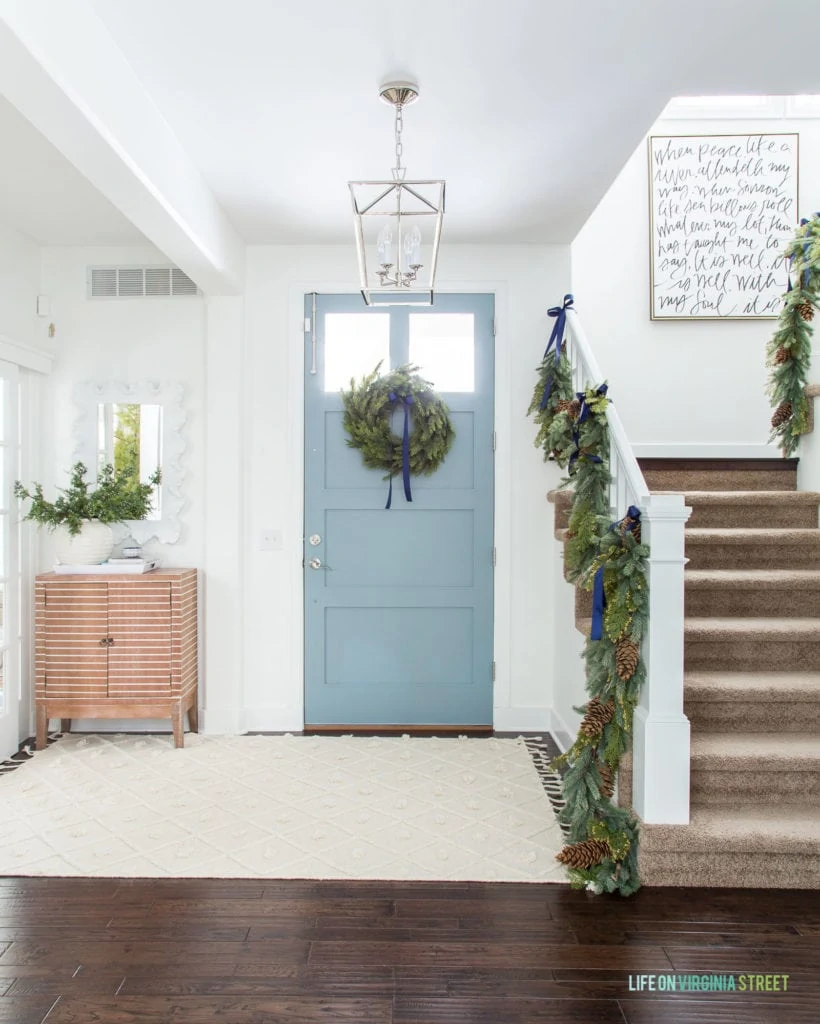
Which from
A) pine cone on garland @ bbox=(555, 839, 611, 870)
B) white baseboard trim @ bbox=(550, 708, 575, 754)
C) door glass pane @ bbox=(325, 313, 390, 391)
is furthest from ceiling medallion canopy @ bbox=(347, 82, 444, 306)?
white baseboard trim @ bbox=(550, 708, 575, 754)

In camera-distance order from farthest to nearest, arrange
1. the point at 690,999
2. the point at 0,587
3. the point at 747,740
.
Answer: the point at 0,587 → the point at 747,740 → the point at 690,999

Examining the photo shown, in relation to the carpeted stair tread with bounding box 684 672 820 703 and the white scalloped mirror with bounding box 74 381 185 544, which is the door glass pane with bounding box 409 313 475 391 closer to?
the white scalloped mirror with bounding box 74 381 185 544

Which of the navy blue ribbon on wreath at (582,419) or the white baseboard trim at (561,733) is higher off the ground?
the navy blue ribbon on wreath at (582,419)

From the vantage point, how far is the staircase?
2.59 m

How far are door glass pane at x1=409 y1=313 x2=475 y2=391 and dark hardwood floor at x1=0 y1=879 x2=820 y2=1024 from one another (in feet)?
8.71

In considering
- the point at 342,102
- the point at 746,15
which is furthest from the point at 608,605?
the point at 342,102

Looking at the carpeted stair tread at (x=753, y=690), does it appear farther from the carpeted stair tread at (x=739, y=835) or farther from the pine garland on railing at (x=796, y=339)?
the pine garland on railing at (x=796, y=339)

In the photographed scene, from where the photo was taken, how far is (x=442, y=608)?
425cm

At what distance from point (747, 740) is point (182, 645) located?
2.69 m

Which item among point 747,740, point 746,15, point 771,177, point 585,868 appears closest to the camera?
point 746,15

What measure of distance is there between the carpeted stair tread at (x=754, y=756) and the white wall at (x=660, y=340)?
2.30 meters

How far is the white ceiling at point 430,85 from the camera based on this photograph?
86.9 inches

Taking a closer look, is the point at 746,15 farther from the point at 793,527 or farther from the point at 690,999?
the point at 690,999

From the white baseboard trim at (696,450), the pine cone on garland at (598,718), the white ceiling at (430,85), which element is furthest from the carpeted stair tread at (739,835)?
the white ceiling at (430,85)
